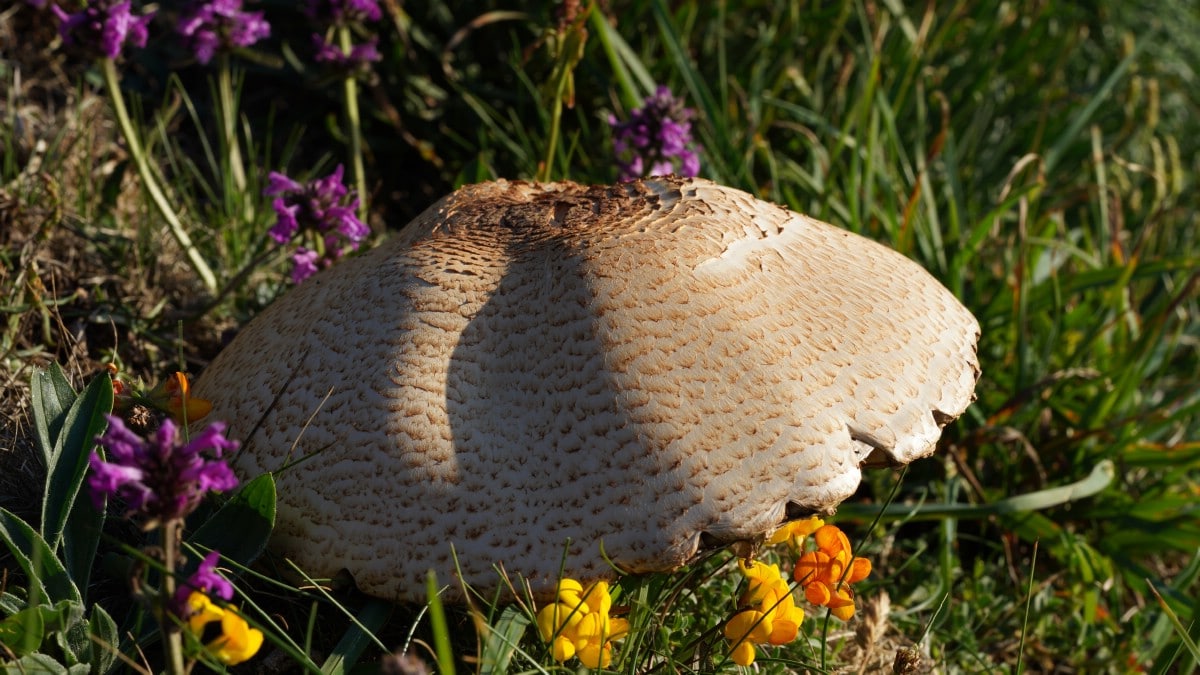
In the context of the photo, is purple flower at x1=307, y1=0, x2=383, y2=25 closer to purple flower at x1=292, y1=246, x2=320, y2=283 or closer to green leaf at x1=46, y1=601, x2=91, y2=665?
purple flower at x1=292, y1=246, x2=320, y2=283

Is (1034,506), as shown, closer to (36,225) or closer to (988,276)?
(988,276)

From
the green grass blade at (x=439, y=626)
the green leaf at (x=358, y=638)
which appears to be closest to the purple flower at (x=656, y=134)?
the green leaf at (x=358, y=638)

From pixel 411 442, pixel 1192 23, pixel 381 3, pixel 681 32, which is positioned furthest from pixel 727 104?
pixel 1192 23

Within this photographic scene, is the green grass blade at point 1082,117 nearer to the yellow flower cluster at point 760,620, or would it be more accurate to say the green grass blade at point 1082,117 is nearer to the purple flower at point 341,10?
Answer: the purple flower at point 341,10

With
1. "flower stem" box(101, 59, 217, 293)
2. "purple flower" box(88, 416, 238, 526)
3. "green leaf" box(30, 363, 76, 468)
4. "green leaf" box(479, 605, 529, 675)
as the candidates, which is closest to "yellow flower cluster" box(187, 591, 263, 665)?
"purple flower" box(88, 416, 238, 526)

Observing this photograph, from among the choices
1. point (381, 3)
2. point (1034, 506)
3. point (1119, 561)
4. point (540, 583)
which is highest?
point (381, 3)

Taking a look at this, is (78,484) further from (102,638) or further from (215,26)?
(215,26)
